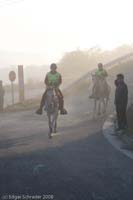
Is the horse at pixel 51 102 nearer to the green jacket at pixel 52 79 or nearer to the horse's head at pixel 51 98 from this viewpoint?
the horse's head at pixel 51 98

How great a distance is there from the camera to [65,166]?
14422 mm

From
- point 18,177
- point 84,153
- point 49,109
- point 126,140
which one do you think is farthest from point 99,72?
point 18,177

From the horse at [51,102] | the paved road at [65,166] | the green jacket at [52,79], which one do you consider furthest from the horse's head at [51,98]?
the paved road at [65,166]

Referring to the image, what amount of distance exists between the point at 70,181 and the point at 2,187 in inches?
52.2

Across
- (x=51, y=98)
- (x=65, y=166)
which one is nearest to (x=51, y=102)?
(x=51, y=98)

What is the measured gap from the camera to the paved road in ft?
38.8

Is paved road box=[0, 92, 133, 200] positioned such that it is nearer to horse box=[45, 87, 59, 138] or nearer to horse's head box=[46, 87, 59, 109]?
horse box=[45, 87, 59, 138]

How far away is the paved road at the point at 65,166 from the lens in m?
11.8

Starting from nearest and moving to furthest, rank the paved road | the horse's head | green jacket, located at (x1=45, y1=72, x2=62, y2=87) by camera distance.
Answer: the paved road
the horse's head
green jacket, located at (x1=45, y1=72, x2=62, y2=87)

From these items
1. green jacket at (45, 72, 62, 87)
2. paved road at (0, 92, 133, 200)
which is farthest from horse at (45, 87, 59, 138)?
paved road at (0, 92, 133, 200)

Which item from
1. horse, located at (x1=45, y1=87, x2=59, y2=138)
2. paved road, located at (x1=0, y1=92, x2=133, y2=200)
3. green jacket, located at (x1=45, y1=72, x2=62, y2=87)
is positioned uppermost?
green jacket, located at (x1=45, y1=72, x2=62, y2=87)

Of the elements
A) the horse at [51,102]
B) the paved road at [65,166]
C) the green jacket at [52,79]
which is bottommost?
the paved road at [65,166]

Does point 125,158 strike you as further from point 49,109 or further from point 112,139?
point 49,109

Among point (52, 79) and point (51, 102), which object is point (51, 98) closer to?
point (51, 102)
